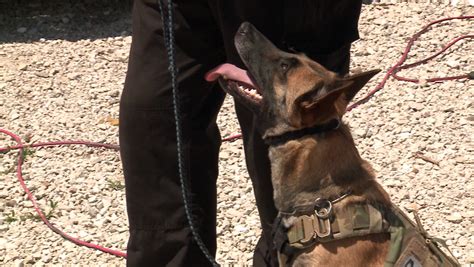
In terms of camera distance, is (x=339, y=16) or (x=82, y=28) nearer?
(x=339, y=16)

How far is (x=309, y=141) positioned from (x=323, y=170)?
0.39 ft

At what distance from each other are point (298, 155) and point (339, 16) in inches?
20.9

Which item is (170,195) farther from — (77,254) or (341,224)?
(77,254)

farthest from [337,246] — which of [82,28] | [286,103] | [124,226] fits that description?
[82,28]

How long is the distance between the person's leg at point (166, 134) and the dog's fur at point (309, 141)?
19 centimetres

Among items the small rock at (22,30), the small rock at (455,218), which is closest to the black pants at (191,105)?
the small rock at (455,218)

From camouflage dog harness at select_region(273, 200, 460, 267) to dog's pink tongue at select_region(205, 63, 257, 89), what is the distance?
543 millimetres

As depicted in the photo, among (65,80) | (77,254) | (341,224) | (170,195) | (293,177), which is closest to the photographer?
(341,224)

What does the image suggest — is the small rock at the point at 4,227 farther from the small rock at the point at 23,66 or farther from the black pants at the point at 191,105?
the small rock at the point at 23,66

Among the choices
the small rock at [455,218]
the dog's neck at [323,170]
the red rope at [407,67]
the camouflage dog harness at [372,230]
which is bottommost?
the small rock at [455,218]

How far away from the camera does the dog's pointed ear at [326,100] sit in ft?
8.16

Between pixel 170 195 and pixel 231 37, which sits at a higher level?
pixel 231 37

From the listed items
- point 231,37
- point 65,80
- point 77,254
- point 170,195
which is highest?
point 231,37

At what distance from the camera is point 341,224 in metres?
2.52
